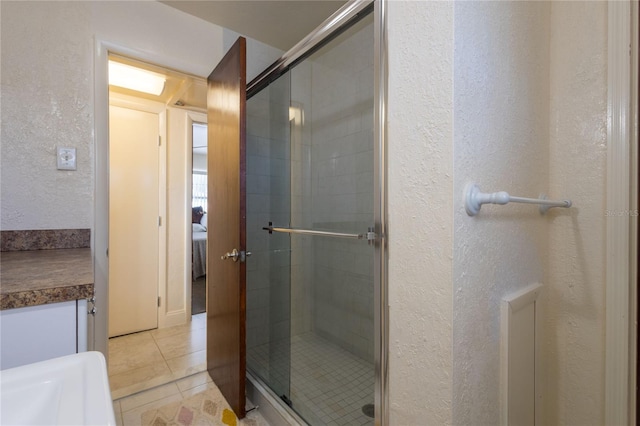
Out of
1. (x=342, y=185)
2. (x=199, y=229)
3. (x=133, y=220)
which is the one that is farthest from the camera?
(x=199, y=229)

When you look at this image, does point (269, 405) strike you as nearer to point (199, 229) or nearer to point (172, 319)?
point (172, 319)

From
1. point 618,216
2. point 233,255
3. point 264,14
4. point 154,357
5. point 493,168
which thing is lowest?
point 154,357

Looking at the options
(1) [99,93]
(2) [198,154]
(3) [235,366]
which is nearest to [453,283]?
(3) [235,366]

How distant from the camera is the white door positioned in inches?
98.6

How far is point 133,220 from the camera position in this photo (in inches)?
102

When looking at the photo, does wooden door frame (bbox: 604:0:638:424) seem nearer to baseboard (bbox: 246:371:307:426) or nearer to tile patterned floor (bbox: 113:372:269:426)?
baseboard (bbox: 246:371:307:426)

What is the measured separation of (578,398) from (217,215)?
1774 mm

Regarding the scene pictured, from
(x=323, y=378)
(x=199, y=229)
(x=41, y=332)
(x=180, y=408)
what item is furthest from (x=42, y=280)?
(x=199, y=229)

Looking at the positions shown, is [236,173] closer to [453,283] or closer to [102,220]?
[102,220]

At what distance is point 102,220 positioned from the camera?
154cm

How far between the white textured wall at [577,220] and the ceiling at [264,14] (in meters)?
1.20

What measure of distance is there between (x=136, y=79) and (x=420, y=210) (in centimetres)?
241

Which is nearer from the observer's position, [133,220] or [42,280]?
[42,280]

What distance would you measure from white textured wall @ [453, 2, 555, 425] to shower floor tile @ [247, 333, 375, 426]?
0.58 metres
